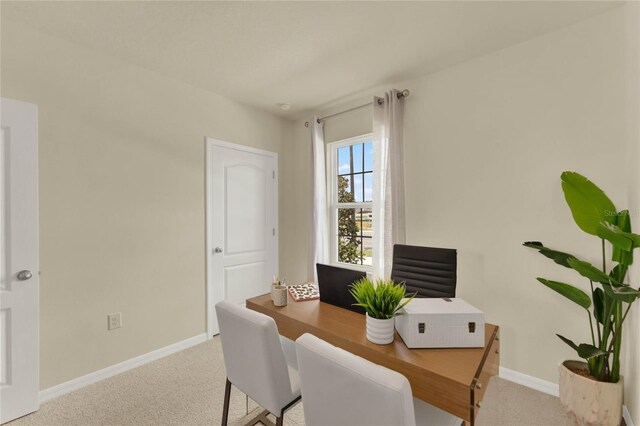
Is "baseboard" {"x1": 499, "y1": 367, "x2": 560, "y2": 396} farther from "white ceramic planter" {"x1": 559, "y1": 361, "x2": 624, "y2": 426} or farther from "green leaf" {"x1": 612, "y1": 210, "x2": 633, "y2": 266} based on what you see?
"green leaf" {"x1": 612, "y1": 210, "x2": 633, "y2": 266}

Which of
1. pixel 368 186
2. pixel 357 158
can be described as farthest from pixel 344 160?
pixel 368 186

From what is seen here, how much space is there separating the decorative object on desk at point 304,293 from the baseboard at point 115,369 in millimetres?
1641

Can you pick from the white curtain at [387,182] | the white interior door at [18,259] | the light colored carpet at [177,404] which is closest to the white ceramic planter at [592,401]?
the light colored carpet at [177,404]

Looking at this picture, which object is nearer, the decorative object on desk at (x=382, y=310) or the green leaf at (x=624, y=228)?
the decorative object on desk at (x=382, y=310)

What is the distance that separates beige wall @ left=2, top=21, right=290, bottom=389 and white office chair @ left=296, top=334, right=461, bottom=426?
210 centimetres

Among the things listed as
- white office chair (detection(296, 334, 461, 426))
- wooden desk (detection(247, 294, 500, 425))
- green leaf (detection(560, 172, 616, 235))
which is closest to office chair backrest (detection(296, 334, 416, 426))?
white office chair (detection(296, 334, 461, 426))

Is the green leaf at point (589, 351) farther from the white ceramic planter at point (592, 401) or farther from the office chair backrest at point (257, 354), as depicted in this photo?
the office chair backrest at point (257, 354)

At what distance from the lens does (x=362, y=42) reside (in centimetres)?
224

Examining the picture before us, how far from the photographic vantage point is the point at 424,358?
1140 mm

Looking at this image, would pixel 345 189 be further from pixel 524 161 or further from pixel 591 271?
pixel 591 271

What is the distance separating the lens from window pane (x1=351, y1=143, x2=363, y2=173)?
3469 millimetres

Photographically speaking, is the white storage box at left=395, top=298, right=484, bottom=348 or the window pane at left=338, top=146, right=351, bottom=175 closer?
the white storage box at left=395, top=298, right=484, bottom=348

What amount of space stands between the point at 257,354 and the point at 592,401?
186 centimetres

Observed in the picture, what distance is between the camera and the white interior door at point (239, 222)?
317 cm
